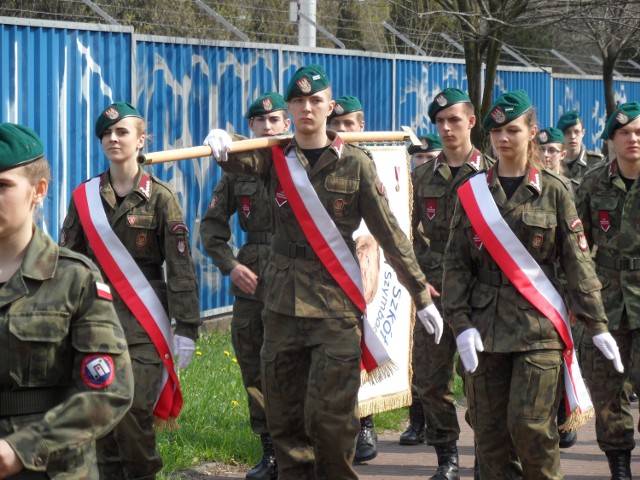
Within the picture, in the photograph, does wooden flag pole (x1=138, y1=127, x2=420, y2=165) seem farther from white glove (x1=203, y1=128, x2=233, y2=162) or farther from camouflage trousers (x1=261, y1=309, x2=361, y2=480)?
camouflage trousers (x1=261, y1=309, x2=361, y2=480)

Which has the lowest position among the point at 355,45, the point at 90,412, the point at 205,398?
the point at 205,398

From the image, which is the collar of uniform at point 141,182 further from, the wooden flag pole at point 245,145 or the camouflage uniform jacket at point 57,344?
the camouflage uniform jacket at point 57,344

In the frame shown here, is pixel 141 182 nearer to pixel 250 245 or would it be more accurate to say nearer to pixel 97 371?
pixel 250 245

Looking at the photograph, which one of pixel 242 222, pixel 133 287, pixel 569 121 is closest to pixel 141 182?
pixel 133 287

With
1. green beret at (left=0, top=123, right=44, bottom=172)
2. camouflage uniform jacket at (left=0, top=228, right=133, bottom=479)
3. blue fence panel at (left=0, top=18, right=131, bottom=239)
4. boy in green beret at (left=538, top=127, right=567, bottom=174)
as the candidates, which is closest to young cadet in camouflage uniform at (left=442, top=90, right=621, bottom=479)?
camouflage uniform jacket at (left=0, top=228, right=133, bottom=479)

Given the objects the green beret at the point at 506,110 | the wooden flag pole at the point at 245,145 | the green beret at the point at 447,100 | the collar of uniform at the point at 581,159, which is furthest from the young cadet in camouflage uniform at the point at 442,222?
the collar of uniform at the point at 581,159

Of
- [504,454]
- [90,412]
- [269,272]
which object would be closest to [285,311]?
[269,272]

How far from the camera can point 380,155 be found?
855 cm

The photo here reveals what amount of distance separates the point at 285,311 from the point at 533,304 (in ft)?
3.92

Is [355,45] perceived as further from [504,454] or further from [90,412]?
[90,412]

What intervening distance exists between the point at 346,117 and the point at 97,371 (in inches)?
219

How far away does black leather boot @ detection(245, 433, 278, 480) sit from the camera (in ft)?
25.0

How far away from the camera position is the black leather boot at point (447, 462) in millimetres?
7777

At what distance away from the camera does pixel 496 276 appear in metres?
6.38
